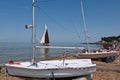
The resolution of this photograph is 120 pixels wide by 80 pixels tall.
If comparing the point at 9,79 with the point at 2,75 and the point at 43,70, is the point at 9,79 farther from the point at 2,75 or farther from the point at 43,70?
the point at 43,70

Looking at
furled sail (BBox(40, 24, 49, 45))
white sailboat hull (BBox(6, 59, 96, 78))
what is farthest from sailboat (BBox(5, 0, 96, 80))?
furled sail (BBox(40, 24, 49, 45))

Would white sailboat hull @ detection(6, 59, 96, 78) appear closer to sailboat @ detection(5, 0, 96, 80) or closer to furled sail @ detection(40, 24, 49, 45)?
sailboat @ detection(5, 0, 96, 80)

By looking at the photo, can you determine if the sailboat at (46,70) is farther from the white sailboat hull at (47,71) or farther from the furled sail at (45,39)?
the furled sail at (45,39)

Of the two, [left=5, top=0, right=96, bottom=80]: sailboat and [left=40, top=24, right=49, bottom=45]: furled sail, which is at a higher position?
[left=40, top=24, right=49, bottom=45]: furled sail

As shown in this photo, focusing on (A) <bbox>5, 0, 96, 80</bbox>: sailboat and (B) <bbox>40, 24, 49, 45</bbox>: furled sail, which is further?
(B) <bbox>40, 24, 49, 45</bbox>: furled sail

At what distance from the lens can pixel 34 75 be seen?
14.5 m

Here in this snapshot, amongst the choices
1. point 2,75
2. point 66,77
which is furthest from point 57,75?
point 2,75

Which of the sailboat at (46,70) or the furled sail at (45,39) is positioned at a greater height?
the furled sail at (45,39)

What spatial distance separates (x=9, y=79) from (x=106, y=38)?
5761 inches

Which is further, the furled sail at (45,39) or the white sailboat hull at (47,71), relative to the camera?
the furled sail at (45,39)

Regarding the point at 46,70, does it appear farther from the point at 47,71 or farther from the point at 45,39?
the point at 45,39

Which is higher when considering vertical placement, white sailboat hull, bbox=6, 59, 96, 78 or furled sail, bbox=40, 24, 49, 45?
furled sail, bbox=40, 24, 49, 45

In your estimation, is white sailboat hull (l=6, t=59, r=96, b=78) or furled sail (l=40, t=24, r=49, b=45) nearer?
white sailboat hull (l=6, t=59, r=96, b=78)

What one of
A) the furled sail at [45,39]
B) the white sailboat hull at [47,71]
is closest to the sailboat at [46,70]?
the white sailboat hull at [47,71]
